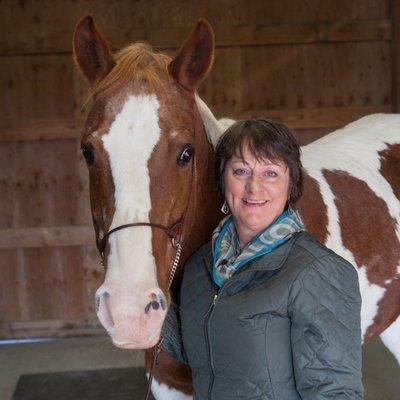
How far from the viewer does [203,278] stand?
1.31 meters

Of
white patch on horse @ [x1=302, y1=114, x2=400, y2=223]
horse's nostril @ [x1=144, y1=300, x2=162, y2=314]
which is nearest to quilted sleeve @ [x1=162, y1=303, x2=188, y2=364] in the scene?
horse's nostril @ [x1=144, y1=300, x2=162, y2=314]

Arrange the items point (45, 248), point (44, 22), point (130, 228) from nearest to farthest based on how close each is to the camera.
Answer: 1. point (130, 228)
2. point (44, 22)
3. point (45, 248)

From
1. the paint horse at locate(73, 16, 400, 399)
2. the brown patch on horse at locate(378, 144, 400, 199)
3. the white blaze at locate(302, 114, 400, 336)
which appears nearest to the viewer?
the paint horse at locate(73, 16, 400, 399)

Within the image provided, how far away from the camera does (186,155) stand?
4.48 ft

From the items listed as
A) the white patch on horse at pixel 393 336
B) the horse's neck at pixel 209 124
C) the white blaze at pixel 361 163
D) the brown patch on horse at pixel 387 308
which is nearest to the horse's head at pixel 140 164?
the horse's neck at pixel 209 124

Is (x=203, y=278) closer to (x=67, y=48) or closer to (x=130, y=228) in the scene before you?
(x=130, y=228)

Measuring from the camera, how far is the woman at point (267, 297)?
42.1 inches

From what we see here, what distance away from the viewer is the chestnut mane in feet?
4.45

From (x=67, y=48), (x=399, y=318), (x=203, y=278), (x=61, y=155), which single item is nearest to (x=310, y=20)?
(x=67, y=48)

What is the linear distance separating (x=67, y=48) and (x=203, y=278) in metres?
2.85

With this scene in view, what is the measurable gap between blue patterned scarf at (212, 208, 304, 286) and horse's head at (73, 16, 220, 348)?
0.39ft

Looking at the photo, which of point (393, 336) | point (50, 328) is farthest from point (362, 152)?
point (50, 328)

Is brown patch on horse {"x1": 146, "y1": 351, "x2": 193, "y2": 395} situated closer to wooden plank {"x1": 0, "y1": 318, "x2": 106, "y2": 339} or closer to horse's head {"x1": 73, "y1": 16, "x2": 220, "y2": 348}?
horse's head {"x1": 73, "y1": 16, "x2": 220, "y2": 348}

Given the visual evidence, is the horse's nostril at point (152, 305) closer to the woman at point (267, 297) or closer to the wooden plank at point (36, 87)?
the woman at point (267, 297)
